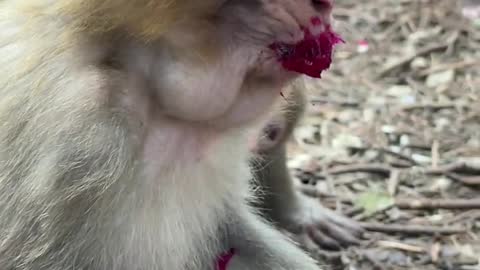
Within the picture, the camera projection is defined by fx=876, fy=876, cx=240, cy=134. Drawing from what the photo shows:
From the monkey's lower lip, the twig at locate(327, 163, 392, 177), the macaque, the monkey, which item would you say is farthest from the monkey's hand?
the monkey's lower lip

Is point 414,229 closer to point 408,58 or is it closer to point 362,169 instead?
point 362,169

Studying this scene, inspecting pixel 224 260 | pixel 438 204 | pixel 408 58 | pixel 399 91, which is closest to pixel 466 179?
pixel 438 204

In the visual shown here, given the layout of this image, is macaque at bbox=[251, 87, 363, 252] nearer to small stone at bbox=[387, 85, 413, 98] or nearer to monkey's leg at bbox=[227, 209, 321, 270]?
monkey's leg at bbox=[227, 209, 321, 270]

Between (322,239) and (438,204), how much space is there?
13.9 inches

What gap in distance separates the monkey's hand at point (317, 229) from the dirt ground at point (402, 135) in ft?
0.12

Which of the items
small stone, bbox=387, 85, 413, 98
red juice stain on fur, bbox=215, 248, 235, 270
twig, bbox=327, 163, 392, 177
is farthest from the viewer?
small stone, bbox=387, 85, 413, 98

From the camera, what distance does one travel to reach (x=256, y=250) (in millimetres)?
1904

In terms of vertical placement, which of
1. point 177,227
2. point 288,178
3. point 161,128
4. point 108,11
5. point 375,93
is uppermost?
point 108,11

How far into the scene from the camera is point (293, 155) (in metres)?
2.85

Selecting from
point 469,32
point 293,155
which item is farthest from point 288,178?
point 469,32

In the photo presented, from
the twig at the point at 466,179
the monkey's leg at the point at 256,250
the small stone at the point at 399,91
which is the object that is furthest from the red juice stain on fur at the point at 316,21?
the small stone at the point at 399,91

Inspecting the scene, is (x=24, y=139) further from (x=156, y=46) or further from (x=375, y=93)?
(x=375, y=93)

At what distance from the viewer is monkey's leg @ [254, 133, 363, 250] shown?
2.35m

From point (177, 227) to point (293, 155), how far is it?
1.26 metres
